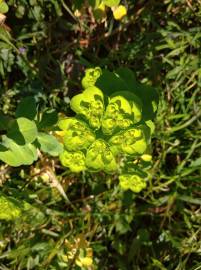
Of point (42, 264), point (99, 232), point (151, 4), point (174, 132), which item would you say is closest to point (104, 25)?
point (151, 4)

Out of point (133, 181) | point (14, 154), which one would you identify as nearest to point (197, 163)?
point (133, 181)

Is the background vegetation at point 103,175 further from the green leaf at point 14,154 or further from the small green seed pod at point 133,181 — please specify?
the green leaf at point 14,154

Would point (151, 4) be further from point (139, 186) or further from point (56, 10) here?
point (139, 186)

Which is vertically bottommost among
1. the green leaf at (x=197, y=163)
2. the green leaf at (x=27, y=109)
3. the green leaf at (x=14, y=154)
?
the green leaf at (x=197, y=163)

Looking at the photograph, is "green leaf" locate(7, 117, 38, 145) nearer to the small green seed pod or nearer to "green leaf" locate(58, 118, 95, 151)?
"green leaf" locate(58, 118, 95, 151)

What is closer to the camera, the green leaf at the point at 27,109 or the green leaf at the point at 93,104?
the green leaf at the point at 93,104

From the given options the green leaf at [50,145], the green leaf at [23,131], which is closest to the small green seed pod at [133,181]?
the green leaf at [50,145]
